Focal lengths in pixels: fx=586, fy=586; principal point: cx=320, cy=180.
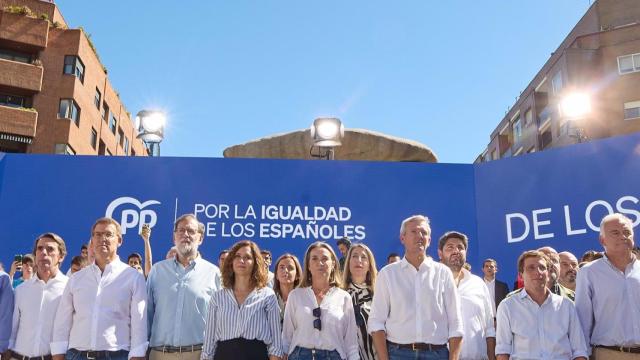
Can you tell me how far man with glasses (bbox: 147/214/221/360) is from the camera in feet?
13.5

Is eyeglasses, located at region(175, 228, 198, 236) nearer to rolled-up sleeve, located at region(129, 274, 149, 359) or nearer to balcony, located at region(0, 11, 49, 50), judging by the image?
rolled-up sleeve, located at region(129, 274, 149, 359)

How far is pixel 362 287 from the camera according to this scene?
4.77 meters

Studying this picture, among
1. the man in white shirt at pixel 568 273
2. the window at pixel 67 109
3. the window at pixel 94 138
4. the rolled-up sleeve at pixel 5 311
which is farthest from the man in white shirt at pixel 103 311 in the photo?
the window at pixel 94 138

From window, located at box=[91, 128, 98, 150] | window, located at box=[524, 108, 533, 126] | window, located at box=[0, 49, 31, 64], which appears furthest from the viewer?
window, located at box=[524, 108, 533, 126]

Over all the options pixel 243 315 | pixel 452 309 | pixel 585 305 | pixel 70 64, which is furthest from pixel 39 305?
pixel 70 64

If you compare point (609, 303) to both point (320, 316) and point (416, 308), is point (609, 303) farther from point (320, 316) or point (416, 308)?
point (320, 316)

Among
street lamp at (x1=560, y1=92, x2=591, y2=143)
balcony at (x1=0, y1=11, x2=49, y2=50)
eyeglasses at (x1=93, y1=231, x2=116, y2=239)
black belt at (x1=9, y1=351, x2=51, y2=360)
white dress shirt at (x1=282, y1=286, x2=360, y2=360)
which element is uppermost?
balcony at (x1=0, y1=11, x2=49, y2=50)

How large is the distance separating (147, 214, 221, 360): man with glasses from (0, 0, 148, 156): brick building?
24160 millimetres

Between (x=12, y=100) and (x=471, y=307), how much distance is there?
26887 mm

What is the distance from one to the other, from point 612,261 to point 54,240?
4122 mm

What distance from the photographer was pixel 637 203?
802cm

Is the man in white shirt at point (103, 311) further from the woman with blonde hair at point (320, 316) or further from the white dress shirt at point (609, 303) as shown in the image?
the white dress shirt at point (609, 303)

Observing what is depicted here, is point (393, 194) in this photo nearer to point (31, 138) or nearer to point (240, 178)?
point (240, 178)

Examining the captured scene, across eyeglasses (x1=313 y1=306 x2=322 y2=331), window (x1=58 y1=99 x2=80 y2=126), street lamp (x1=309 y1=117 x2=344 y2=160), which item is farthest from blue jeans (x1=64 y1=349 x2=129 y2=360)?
window (x1=58 y1=99 x2=80 y2=126)
